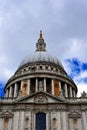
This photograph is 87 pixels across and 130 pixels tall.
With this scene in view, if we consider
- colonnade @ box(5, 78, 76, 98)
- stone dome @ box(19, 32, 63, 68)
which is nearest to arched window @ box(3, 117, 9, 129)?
colonnade @ box(5, 78, 76, 98)

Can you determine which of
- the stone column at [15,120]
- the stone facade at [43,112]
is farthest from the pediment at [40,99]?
the stone column at [15,120]

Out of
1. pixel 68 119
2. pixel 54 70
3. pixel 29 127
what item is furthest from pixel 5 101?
pixel 54 70

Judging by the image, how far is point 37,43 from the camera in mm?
71062

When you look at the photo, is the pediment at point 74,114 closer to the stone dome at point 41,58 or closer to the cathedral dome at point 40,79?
the cathedral dome at point 40,79

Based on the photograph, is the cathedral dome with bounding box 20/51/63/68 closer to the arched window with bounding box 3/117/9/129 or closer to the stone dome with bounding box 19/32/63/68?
the stone dome with bounding box 19/32/63/68

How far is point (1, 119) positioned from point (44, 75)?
16.5m

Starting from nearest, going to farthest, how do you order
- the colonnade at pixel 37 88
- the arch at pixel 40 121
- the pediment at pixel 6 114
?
1. the arch at pixel 40 121
2. the pediment at pixel 6 114
3. the colonnade at pixel 37 88

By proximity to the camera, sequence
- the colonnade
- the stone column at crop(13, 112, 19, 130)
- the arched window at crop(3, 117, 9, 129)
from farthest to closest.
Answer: the colonnade → the arched window at crop(3, 117, 9, 129) → the stone column at crop(13, 112, 19, 130)

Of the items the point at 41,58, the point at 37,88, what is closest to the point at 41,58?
the point at 41,58

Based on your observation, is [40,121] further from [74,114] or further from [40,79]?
[40,79]

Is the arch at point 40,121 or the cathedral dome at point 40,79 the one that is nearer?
the arch at point 40,121

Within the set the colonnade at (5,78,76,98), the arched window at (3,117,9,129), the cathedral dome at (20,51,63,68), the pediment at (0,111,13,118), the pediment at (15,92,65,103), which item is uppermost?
the cathedral dome at (20,51,63,68)

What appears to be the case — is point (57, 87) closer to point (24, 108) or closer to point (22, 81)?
point (22, 81)

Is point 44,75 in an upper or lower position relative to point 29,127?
upper
